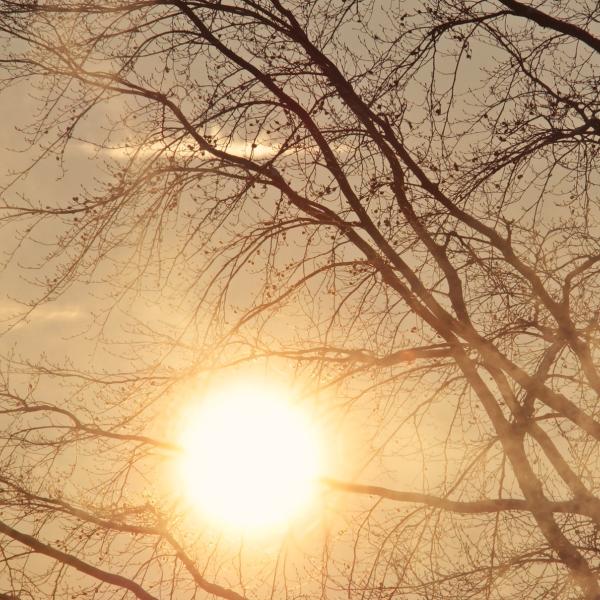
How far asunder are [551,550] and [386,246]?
10.4 feet

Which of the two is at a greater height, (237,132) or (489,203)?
(237,132)

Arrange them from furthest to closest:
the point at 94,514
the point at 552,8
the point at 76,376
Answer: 1. the point at 76,376
2. the point at 94,514
3. the point at 552,8

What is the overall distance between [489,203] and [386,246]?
0.99m

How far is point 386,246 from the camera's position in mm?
8070

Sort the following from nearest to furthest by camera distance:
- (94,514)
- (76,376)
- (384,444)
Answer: (384,444) < (94,514) < (76,376)

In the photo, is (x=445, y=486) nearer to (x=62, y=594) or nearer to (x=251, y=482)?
(x=251, y=482)

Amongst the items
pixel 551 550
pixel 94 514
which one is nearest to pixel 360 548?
pixel 551 550

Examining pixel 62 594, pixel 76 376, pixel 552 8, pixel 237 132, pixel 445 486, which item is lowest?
pixel 62 594

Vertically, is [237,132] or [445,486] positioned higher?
[237,132]

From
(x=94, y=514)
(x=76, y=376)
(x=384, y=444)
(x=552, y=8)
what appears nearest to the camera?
(x=552, y=8)

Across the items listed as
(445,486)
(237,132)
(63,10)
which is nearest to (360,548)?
(445,486)

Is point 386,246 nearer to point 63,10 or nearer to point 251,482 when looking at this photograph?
point 251,482

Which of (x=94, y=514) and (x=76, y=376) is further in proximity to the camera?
(x=76, y=376)

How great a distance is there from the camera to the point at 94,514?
8.34 metres
